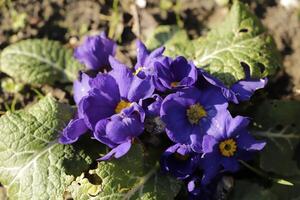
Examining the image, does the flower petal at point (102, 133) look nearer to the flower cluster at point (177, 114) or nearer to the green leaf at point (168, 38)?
the flower cluster at point (177, 114)

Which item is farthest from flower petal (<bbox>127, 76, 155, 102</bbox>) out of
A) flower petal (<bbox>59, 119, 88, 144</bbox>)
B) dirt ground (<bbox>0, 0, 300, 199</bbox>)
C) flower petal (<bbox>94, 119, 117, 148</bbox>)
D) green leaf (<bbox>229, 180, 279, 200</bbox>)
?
dirt ground (<bbox>0, 0, 300, 199</bbox>)

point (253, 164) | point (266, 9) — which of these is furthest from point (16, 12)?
point (253, 164)

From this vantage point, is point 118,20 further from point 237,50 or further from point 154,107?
point 154,107

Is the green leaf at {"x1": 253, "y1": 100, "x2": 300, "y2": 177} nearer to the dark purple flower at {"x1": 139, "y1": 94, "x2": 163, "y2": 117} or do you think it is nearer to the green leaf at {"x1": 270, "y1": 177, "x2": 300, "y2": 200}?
the green leaf at {"x1": 270, "y1": 177, "x2": 300, "y2": 200}

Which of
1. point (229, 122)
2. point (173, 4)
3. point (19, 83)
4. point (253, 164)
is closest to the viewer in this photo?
point (229, 122)

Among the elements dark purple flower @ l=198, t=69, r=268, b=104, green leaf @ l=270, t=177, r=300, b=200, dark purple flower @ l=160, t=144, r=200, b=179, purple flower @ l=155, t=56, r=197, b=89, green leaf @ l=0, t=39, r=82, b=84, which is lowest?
green leaf @ l=270, t=177, r=300, b=200

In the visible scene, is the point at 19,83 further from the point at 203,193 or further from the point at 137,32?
the point at 203,193

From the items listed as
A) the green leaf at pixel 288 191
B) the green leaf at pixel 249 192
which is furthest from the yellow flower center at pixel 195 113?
the green leaf at pixel 288 191
